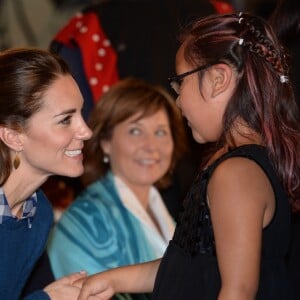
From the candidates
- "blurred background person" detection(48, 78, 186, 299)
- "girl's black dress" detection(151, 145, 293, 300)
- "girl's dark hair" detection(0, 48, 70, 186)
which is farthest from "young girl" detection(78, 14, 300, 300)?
"blurred background person" detection(48, 78, 186, 299)

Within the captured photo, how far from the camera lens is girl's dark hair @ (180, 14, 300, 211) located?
6.31ft

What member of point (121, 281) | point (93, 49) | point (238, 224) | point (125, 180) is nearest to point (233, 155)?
point (238, 224)

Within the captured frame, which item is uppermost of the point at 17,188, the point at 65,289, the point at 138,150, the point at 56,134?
the point at 56,134

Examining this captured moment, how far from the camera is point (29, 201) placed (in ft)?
7.66

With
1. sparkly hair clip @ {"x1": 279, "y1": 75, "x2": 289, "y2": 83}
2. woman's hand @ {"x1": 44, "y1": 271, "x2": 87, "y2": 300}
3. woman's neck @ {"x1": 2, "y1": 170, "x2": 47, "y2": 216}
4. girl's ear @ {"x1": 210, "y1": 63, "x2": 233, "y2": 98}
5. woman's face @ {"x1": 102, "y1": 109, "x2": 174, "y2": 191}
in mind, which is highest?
girl's ear @ {"x1": 210, "y1": 63, "x2": 233, "y2": 98}

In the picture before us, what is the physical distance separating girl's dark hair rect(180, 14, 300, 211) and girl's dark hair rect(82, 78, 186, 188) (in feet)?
3.81

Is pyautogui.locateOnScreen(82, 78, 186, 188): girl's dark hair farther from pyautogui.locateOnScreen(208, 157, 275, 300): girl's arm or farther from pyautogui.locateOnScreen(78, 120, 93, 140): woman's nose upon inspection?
pyautogui.locateOnScreen(208, 157, 275, 300): girl's arm

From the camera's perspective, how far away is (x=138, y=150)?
10.4ft

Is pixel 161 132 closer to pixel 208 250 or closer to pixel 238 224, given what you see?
pixel 208 250

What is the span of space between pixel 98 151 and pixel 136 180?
19cm

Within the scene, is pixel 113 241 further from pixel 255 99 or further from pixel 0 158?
pixel 255 99

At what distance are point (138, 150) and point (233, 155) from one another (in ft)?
4.32

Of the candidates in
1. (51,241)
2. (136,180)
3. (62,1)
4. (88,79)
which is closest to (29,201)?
(51,241)

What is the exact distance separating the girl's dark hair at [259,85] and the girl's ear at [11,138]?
501mm
